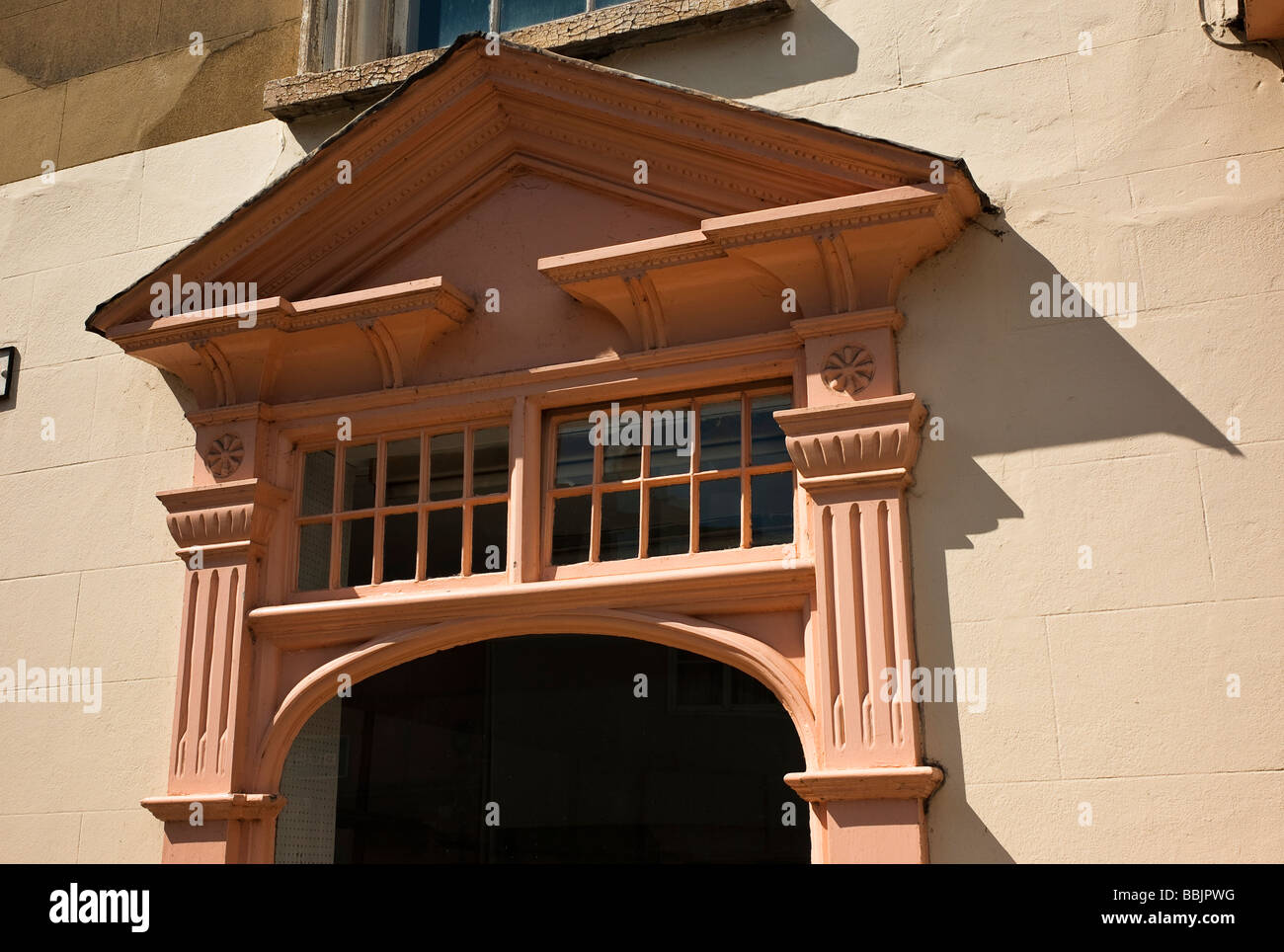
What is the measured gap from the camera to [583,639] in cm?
1317

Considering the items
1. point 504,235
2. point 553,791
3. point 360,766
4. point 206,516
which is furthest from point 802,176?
point 553,791

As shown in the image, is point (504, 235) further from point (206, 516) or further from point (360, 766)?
point (360, 766)

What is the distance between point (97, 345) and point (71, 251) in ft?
2.21

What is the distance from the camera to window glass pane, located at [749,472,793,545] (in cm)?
610

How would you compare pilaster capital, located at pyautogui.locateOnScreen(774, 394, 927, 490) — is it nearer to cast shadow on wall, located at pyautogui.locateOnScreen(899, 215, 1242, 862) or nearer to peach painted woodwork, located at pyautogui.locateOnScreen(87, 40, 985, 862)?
peach painted woodwork, located at pyautogui.locateOnScreen(87, 40, 985, 862)

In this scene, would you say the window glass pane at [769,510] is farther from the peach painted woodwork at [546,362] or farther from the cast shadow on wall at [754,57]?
the cast shadow on wall at [754,57]

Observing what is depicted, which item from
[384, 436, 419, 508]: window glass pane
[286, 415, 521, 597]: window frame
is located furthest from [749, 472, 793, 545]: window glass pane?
[384, 436, 419, 508]: window glass pane

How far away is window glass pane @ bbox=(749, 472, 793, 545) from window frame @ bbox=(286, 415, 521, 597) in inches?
41.8

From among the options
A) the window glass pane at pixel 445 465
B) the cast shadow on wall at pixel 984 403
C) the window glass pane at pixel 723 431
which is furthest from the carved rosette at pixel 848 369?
the window glass pane at pixel 445 465

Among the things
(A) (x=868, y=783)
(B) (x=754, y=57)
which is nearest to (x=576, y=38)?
(B) (x=754, y=57)

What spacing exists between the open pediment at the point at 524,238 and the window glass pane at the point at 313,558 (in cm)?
64

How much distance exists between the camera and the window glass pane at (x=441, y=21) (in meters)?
7.68

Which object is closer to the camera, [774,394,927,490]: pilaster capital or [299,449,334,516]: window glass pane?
[774,394,927,490]: pilaster capital

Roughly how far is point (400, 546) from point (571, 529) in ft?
4.53
